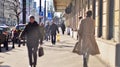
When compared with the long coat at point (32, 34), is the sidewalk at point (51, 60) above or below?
below

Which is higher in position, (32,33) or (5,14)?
(5,14)

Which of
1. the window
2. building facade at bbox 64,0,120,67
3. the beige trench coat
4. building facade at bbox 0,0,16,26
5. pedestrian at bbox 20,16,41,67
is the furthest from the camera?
building facade at bbox 0,0,16,26

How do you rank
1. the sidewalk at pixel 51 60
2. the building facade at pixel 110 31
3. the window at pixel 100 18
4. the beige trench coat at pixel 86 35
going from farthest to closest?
the window at pixel 100 18, the sidewalk at pixel 51 60, the building facade at pixel 110 31, the beige trench coat at pixel 86 35

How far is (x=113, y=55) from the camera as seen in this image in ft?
41.8

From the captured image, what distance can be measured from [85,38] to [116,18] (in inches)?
74.4

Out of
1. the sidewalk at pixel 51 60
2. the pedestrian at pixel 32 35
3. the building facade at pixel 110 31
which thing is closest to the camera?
the building facade at pixel 110 31

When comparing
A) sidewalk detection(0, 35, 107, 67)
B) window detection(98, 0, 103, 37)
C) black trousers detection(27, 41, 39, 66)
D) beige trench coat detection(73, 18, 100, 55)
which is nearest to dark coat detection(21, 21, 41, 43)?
black trousers detection(27, 41, 39, 66)

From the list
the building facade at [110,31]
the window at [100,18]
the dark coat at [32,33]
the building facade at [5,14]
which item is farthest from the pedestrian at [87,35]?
the building facade at [5,14]

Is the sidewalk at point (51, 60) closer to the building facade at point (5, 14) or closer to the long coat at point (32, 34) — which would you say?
the long coat at point (32, 34)

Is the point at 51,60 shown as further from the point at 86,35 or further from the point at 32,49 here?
the point at 86,35

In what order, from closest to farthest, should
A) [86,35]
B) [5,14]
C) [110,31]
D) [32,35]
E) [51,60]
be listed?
[86,35], [32,35], [110,31], [51,60], [5,14]

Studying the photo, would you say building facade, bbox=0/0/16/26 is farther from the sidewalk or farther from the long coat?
the long coat

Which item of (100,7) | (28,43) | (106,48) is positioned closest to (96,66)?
(106,48)

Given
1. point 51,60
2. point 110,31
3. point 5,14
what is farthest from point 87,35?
point 5,14
